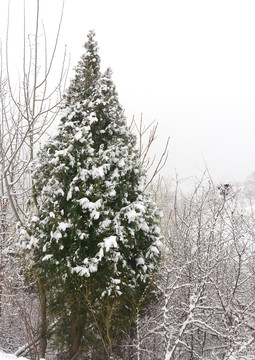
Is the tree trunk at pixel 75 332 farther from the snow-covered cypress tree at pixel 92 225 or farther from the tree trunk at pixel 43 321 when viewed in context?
the tree trunk at pixel 43 321

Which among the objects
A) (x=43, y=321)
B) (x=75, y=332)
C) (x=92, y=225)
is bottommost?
(x=75, y=332)

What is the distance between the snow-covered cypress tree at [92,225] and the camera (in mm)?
4164

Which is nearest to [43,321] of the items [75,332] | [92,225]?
[75,332]

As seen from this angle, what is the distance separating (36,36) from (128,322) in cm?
516

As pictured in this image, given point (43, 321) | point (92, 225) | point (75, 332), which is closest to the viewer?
point (92, 225)

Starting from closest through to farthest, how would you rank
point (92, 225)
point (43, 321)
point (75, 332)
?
1. point (92, 225)
2. point (75, 332)
3. point (43, 321)

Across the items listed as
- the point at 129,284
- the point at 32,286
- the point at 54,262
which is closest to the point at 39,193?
the point at 54,262

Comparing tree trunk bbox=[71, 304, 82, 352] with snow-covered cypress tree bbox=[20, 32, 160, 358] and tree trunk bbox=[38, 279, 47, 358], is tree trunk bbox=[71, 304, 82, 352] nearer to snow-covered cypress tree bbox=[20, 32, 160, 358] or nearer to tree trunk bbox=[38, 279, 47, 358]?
snow-covered cypress tree bbox=[20, 32, 160, 358]

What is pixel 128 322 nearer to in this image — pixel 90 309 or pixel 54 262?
pixel 90 309

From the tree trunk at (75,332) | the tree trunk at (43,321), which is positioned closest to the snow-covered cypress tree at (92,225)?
the tree trunk at (75,332)

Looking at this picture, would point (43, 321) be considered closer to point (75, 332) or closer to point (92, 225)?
point (75, 332)

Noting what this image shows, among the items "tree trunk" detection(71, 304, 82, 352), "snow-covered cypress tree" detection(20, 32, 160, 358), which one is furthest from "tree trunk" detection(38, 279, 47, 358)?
"tree trunk" detection(71, 304, 82, 352)

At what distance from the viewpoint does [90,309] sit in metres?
4.13

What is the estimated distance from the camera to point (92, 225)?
421cm
